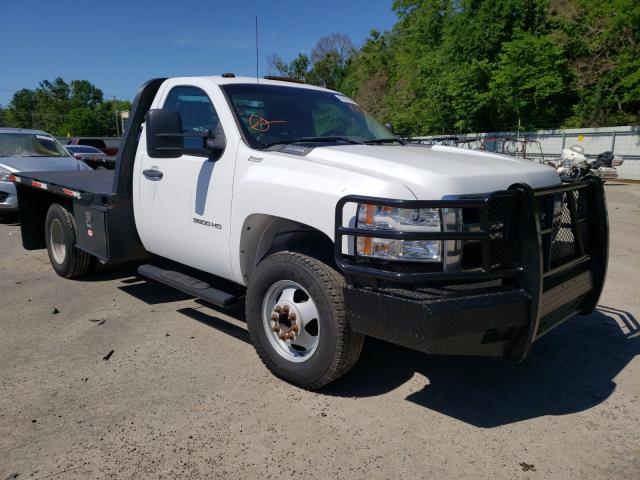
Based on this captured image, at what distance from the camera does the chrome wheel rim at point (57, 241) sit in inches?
238

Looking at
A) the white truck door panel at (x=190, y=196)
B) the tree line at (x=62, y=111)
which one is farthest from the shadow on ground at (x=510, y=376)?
the tree line at (x=62, y=111)

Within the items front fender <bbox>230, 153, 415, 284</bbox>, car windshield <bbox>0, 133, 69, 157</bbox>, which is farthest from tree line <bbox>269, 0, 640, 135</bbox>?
front fender <bbox>230, 153, 415, 284</bbox>

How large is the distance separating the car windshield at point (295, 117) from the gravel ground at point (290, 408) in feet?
5.51

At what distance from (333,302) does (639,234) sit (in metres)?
8.15

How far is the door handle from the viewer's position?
4325 mm

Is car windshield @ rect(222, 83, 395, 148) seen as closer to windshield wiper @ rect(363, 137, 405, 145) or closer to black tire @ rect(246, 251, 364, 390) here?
windshield wiper @ rect(363, 137, 405, 145)

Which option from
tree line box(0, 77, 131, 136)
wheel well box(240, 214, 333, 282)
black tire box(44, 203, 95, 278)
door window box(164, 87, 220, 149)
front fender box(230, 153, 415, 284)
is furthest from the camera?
Result: tree line box(0, 77, 131, 136)

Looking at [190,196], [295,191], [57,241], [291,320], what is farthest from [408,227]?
[57,241]

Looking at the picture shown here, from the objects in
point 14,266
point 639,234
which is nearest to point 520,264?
point 14,266

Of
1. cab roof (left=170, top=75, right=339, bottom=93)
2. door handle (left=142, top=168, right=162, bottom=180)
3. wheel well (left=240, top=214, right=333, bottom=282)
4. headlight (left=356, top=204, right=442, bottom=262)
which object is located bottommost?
wheel well (left=240, top=214, right=333, bottom=282)

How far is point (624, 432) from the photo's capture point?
2.93 meters

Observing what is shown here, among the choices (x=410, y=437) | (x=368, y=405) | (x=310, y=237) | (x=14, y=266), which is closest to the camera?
(x=410, y=437)

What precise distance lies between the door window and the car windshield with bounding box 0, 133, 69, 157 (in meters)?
7.78

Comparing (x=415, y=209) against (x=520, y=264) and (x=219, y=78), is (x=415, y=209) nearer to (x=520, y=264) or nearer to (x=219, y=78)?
(x=520, y=264)
